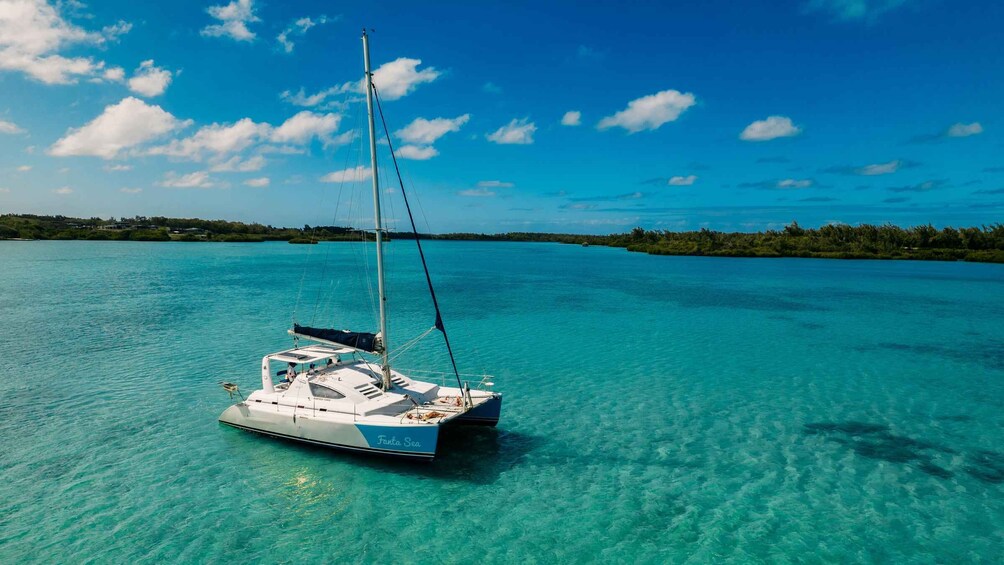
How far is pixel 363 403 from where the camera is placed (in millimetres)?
16641

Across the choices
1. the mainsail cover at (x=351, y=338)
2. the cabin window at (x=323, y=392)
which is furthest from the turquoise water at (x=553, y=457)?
the mainsail cover at (x=351, y=338)

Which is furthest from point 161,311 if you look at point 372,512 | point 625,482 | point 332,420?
point 625,482

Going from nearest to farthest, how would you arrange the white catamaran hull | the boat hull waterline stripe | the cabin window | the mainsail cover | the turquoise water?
1. the turquoise water
2. the white catamaran hull
3. the boat hull waterline stripe
4. the cabin window
5. the mainsail cover

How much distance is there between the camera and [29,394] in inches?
867

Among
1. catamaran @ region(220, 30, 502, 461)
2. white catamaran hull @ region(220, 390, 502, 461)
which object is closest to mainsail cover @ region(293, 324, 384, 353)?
catamaran @ region(220, 30, 502, 461)

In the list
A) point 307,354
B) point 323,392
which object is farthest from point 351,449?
point 307,354

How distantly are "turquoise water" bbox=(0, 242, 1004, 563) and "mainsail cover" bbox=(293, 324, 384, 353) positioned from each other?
4.05 meters

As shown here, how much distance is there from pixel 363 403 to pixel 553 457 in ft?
21.7

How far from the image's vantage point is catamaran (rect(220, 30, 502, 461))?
15522 millimetres

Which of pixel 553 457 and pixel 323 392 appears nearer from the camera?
pixel 553 457

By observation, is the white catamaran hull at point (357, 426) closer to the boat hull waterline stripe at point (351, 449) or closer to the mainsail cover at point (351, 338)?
the boat hull waterline stripe at point (351, 449)

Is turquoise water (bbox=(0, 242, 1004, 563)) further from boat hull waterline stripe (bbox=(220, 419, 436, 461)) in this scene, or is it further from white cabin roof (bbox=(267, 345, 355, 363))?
white cabin roof (bbox=(267, 345, 355, 363))

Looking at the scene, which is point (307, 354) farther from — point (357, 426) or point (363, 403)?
point (357, 426)

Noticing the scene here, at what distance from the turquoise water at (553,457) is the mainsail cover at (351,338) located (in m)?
4.05
